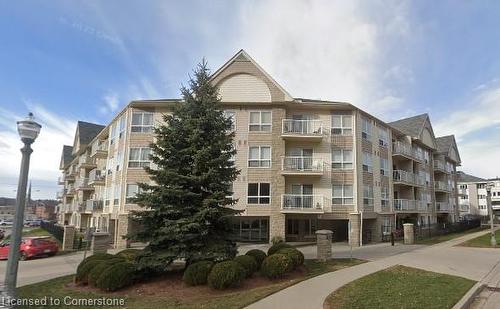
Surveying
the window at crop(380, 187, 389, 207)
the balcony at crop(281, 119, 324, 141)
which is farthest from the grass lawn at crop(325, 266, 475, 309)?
the window at crop(380, 187, 389, 207)

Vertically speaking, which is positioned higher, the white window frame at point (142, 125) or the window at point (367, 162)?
the white window frame at point (142, 125)

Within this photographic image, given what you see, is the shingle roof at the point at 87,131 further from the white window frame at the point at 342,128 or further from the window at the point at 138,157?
the white window frame at the point at 342,128

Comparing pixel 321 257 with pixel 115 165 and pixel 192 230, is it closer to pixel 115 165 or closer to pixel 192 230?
pixel 192 230

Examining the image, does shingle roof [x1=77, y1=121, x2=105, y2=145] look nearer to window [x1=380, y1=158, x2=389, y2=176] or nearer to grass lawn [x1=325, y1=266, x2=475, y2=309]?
window [x1=380, y1=158, x2=389, y2=176]

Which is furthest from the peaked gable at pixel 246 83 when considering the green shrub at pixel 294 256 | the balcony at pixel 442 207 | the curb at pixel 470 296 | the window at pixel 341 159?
the balcony at pixel 442 207

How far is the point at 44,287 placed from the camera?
12.4 m

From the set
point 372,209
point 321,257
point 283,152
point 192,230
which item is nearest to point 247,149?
point 283,152

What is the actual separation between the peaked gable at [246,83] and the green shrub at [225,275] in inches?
762

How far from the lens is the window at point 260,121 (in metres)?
28.9

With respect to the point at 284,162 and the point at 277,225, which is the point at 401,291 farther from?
the point at 284,162

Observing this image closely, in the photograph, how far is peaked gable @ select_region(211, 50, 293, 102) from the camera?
28953 millimetres

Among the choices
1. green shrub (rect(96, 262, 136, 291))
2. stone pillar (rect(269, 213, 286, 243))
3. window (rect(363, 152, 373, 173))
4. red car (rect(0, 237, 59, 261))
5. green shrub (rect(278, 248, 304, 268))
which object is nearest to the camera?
green shrub (rect(96, 262, 136, 291))

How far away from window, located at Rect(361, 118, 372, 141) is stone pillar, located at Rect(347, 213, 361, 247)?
6918 mm

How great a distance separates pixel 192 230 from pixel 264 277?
2850 millimetres
